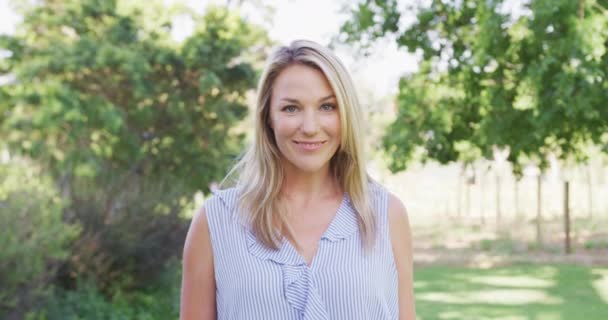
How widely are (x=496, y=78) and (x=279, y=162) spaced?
7476mm

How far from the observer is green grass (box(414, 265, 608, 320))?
411 inches

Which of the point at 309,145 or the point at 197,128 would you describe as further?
the point at 197,128

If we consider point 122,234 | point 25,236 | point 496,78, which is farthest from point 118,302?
point 496,78

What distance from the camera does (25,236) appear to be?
21.4 ft

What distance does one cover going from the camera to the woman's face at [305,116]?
2.18m

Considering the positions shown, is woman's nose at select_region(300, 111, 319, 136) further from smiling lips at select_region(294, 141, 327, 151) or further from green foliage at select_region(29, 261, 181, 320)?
green foliage at select_region(29, 261, 181, 320)

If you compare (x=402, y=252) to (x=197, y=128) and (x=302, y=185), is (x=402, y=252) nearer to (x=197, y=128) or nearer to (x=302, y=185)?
(x=302, y=185)

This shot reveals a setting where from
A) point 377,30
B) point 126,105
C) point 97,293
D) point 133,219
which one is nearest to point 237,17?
point 126,105

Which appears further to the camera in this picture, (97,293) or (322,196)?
(97,293)

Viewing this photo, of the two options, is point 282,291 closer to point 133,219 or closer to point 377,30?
point 133,219

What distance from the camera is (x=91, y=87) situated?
12.7 metres

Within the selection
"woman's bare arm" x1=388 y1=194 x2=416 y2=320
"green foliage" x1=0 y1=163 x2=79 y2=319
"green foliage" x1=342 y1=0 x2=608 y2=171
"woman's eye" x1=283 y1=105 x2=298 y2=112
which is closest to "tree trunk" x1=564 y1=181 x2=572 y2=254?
"green foliage" x1=342 y1=0 x2=608 y2=171

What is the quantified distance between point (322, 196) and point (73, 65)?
10.3m

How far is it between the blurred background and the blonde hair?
4226 millimetres
